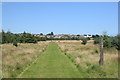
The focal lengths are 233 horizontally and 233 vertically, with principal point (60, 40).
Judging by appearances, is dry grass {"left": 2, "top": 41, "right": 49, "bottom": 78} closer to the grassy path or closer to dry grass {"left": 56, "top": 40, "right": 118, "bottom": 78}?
the grassy path

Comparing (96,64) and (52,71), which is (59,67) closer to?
(52,71)

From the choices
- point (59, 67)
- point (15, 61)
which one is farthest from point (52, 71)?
point (15, 61)

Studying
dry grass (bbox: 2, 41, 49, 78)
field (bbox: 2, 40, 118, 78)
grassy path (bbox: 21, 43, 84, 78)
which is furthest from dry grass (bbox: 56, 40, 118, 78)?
dry grass (bbox: 2, 41, 49, 78)

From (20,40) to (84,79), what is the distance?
2627 inches

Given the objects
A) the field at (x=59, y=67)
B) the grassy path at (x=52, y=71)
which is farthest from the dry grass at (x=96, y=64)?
the grassy path at (x=52, y=71)

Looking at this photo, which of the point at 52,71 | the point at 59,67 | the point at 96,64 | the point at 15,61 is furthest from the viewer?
the point at 15,61

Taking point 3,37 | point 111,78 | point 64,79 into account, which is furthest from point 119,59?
point 3,37

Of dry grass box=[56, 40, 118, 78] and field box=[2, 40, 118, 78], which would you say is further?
dry grass box=[56, 40, 118, 78]

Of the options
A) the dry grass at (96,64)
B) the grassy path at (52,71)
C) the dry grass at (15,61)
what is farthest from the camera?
the dry grass at (15,61)

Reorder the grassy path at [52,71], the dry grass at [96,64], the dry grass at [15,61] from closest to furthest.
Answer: the grassy path at [52,71], the dry grass at [96,64], the dry grass at [15,61]

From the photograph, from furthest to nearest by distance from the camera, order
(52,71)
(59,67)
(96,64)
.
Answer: (96,64)
(59,67)
(52,71)

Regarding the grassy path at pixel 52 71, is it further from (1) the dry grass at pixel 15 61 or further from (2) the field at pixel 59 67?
(1) the dry grass at pixel 15 61

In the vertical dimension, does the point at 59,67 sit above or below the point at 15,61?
below

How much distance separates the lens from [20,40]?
246 ft
